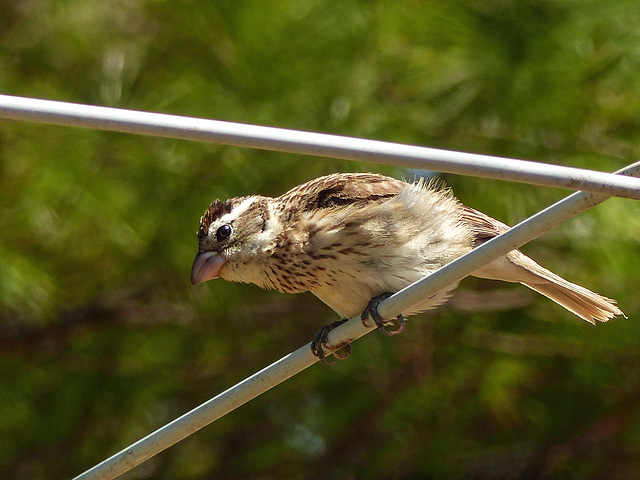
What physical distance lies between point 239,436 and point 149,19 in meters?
1.95

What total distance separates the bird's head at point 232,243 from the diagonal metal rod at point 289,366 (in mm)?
1065

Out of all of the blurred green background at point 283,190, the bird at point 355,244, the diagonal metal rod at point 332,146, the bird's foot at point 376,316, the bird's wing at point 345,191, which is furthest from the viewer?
the blurred green background at point 283,190

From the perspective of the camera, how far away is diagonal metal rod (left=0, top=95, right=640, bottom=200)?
1.63m

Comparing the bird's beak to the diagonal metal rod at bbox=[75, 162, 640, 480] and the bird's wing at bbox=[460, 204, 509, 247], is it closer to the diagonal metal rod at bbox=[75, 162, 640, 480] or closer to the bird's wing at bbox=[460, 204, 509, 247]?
the bird's wing at bbox=[460, 204, 509, 247]

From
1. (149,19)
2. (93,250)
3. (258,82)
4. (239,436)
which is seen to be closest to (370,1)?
→ (258,82)

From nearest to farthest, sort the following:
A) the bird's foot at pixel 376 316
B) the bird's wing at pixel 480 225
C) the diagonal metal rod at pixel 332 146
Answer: the diagonal metal rod at pixel 332 146 < the bird's foot at pixel 376 316 < the bird's wing at pixel 480 225

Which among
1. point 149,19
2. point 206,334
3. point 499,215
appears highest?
point 149,19

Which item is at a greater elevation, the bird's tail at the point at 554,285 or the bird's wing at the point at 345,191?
the bird's wing at the point at 345,191

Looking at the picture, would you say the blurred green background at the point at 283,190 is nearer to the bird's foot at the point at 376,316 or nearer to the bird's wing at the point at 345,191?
the bird's wing at the point at 345,191

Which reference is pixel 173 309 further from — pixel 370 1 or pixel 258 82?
pixel 370 1

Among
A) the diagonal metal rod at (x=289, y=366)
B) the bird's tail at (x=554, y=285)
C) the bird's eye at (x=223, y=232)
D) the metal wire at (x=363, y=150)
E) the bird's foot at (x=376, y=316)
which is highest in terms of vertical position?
the metal wire at (x=363, y=150)

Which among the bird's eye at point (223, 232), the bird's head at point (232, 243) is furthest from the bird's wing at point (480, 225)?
the bird's eye at point (223, 232)

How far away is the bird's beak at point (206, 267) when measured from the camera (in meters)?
3.07

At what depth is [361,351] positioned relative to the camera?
406cm
